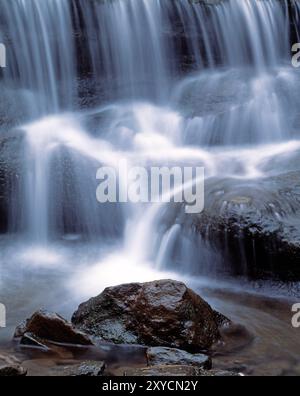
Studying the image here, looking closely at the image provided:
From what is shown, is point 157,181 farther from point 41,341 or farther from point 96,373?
point 96,373

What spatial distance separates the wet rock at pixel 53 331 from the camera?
14.3 ft

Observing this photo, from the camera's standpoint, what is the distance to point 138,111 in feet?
34.2

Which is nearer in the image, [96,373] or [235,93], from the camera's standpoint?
[96,373]

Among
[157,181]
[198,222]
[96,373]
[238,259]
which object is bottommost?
[96,373]

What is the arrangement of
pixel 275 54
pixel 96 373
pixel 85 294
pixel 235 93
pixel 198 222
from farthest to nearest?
pixel 275 54 < pixel 235 93 < pixel 198 222 < pixel 85 294 < pixel 96 373

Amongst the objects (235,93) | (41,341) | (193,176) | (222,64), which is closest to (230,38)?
(222,64)

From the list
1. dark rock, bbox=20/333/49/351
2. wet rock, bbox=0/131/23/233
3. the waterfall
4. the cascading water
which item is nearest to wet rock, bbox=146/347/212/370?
dark rock, bbox=20/333/49/351

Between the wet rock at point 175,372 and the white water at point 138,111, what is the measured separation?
2435mm

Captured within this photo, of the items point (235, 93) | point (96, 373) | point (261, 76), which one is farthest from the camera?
point (261, 76)

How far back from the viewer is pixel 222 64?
1182 centimetres

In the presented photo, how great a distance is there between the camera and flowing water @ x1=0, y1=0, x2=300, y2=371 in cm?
640

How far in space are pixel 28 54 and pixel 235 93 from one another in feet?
12.5

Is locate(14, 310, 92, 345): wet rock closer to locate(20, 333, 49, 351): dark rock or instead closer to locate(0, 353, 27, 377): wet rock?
locate(20, 333, 49, 351): dark rock

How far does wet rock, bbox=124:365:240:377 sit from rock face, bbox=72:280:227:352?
659 mm
